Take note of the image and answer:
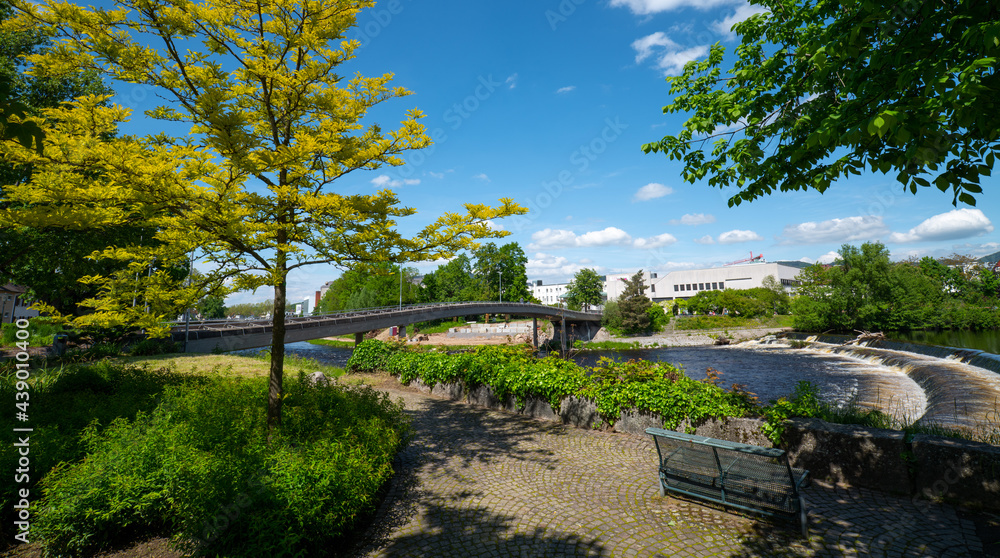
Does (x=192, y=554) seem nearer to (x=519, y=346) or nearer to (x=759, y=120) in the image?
(x=759, y=120)

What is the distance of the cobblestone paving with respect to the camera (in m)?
4.28

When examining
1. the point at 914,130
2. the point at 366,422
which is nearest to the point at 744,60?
the point at 914,130

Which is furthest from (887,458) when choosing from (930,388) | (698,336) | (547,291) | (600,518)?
(547,291)

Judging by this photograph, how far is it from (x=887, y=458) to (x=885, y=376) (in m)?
21.3

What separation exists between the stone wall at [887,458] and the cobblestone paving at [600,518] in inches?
8.8

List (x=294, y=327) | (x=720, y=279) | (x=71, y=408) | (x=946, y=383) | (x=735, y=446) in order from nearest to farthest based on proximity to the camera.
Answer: (x=735, y=446) → (x=71, y=408) → (x=946, y=383) → (x=294, y=327) → (x=720, y=279)

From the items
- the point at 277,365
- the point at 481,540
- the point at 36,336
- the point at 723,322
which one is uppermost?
the point at 36,336

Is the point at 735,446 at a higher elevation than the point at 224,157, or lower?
lower

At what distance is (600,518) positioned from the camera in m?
4.95

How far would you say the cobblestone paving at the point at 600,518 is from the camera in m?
4.28

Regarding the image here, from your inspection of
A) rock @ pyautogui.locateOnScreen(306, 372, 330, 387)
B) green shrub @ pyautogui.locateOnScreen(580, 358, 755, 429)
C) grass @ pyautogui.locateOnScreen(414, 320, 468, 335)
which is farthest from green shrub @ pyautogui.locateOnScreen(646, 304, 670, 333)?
rock @ pyautogui.locateOnScreen(306, 372, 330, 387)

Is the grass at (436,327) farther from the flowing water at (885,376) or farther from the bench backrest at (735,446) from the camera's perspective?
the bench backrest at (735,446)

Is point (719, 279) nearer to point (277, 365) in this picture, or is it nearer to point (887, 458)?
point (887, 458)

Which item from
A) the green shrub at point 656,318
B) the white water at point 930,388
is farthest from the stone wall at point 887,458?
the green shrub at point 656,318
